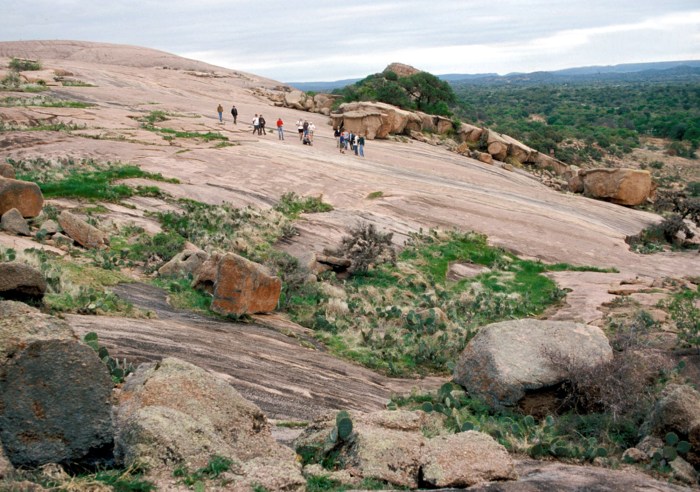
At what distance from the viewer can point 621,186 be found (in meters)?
34.3

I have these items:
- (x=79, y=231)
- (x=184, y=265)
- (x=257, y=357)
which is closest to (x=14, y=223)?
(x=79, y=231)

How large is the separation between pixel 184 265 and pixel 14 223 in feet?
12.0

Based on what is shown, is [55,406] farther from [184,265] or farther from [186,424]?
[184,265]

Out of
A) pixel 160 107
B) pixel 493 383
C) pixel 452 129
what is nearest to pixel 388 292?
pixel 493 383

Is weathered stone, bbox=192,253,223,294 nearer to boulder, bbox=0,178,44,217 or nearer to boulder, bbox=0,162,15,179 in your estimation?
boulder, bbox=0,178,44,217

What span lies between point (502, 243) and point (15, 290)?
16966mm

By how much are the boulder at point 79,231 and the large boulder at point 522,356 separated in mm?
9317

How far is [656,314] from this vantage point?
14.8 m

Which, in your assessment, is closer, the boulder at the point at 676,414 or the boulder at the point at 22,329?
the boulder at the point at 22,329

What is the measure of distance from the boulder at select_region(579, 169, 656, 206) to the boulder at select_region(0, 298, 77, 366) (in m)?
33.0

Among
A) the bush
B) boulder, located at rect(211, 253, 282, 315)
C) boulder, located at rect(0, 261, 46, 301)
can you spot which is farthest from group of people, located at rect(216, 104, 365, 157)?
boulder, located at rect(0, 261, 46, 301)

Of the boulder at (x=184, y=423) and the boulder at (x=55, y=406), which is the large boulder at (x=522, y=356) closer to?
the boulder at (x=184, y=423)

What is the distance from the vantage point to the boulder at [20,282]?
27.5 feet

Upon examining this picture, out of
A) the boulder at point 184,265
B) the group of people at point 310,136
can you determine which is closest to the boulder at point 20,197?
the boulder at point 184,265
